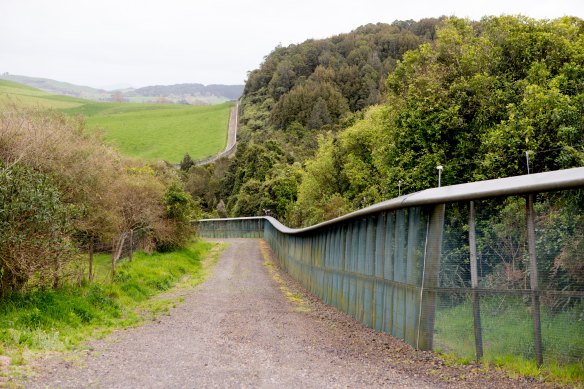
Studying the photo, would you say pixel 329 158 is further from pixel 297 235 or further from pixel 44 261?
pixel 44 261

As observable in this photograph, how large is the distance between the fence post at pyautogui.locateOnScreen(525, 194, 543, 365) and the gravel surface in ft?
1.79

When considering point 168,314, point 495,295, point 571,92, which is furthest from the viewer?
point 571,92

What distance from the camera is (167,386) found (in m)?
6.61

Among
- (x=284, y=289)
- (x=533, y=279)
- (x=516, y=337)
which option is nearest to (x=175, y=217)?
(x=284, y=289)

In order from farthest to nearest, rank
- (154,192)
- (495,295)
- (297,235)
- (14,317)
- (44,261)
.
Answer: (154,192) → (297,235) → (44,261) → (14,317) → (495,295)

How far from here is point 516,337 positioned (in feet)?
23.0

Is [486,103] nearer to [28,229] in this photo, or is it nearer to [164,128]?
[28,229]

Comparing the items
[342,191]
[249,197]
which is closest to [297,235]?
[342,191]

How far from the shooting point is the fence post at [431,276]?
27.1 feet

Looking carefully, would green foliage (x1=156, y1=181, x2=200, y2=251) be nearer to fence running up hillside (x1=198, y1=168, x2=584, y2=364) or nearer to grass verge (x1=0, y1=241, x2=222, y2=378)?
grass verge (x1=0, y1=241, x2=222, y2=378)

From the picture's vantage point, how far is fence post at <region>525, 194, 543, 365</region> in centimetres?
675

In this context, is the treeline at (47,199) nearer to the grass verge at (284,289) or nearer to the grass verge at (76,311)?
the grass verge at (76,311)

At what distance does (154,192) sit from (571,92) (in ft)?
60.6

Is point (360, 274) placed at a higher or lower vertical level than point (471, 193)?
lower
